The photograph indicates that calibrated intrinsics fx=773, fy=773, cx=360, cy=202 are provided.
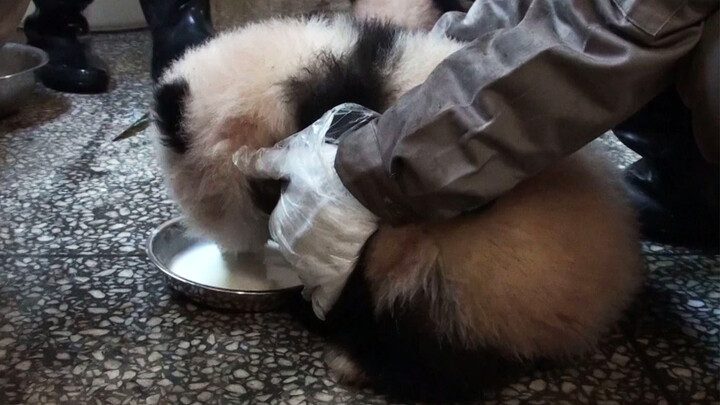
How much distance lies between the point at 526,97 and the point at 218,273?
51 cm

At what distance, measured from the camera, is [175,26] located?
1718 millimetres

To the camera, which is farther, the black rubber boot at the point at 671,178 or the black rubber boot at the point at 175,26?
the black rubber boot at the point at 175,26

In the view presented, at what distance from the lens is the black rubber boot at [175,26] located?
166 centimetres

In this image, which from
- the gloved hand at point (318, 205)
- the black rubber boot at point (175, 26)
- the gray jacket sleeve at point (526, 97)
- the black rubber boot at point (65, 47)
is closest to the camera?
the gray jacket sleeve at point (526, 97)

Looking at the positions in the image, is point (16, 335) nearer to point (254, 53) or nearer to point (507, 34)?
point (254, 53)

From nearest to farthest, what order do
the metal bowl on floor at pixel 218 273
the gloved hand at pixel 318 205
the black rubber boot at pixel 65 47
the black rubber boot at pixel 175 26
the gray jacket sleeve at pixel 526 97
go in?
1. the gray jacket sleeve at pixel 526 97
2. the gloved hand at pixel 318 205
3. the metal bowl on floor at pixel 218 273
4. the black rubber boot at pixel 175 26
5. the black rubber boot at pixel 65 47

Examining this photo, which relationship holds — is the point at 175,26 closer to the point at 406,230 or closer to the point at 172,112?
the point at 172,112

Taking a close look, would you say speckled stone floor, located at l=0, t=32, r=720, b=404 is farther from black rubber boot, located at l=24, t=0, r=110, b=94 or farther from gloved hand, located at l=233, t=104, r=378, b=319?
black rubber boot, located at l=24, t=0, r=110, b=94

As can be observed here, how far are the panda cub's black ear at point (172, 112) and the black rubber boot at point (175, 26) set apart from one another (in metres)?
0.77

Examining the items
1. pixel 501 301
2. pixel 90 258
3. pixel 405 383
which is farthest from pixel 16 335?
pixel 501 301

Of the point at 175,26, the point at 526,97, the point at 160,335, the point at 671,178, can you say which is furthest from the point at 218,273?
the point at 175,26

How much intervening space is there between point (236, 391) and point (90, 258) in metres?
0.39

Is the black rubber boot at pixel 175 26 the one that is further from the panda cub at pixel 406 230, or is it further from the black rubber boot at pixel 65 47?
the panda cub at pixel 406 230

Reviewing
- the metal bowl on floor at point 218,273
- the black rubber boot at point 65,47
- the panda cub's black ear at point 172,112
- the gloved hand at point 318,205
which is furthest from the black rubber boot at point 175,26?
the gloved hand at point 318,205
